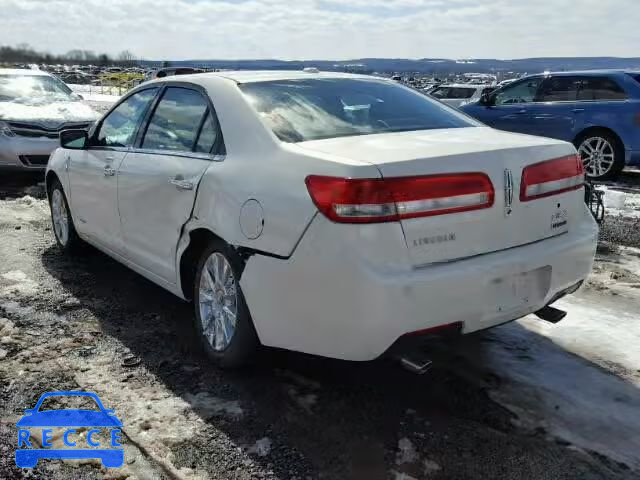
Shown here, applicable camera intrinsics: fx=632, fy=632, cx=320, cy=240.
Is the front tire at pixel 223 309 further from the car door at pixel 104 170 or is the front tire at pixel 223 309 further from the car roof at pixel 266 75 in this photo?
the car door at pixel 104 170

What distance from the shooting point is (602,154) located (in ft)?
32.2

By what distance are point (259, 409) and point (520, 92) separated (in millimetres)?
9583

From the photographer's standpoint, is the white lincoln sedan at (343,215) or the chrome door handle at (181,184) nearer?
the white lincoln sedan at (343,215)

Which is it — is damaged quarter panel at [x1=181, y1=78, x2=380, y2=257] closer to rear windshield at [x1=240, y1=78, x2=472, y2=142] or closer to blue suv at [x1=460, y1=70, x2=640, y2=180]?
rear windshield at [x1=240, y1=78, x2=472, y2=142]

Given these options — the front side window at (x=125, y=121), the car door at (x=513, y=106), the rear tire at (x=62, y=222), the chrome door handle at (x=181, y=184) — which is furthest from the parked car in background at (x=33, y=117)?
the car door at (x=513, y=106)

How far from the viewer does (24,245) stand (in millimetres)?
6012

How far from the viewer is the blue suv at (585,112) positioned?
965 centimetres

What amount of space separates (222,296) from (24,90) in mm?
8882

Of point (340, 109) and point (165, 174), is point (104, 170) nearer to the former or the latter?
point (165, 174)

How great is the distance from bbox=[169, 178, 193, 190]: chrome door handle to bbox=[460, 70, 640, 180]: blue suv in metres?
8.06

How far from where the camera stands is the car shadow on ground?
2582 millimetres

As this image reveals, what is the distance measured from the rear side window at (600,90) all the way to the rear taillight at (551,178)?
7.65 m

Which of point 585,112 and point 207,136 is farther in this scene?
point 585,112

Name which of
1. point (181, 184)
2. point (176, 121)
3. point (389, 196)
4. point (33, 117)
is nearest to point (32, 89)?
point (33, 117)
